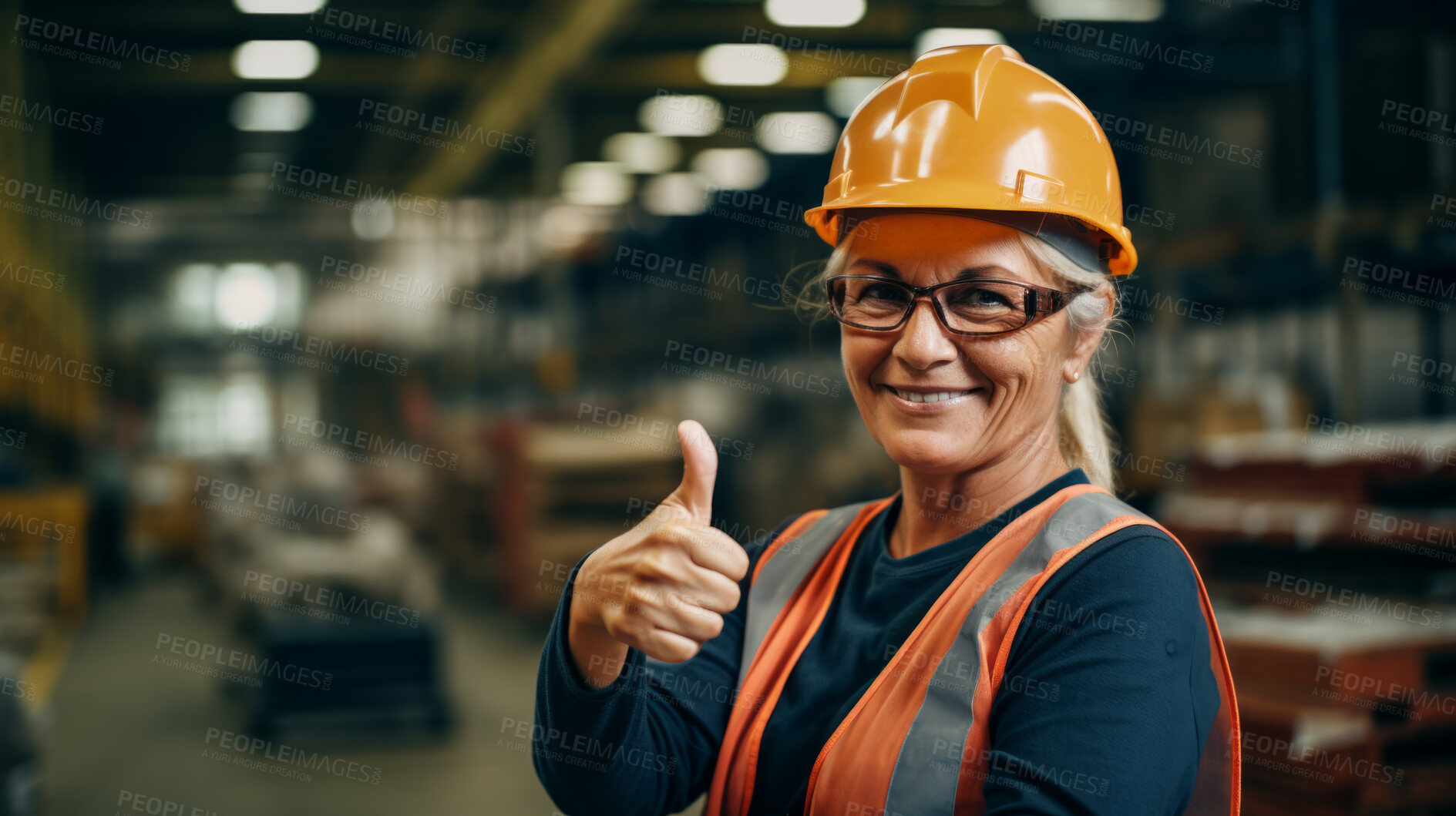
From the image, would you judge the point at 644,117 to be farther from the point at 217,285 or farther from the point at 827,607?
the point at 827,607

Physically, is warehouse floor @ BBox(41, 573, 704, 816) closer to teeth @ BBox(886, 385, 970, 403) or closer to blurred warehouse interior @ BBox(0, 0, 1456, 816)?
blurred warehouse interior @ BBox(0, 0, 1456, 816)

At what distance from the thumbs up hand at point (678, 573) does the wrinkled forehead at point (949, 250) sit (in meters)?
0.38

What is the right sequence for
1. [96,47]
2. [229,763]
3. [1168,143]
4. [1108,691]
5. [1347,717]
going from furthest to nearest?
1. [96,47]
2. [1168,143]
3. [229,763]
4. [1347,717]
5. [1108,691]

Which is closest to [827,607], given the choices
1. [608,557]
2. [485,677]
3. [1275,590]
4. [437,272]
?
[608,557]

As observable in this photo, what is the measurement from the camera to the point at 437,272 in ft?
62.6

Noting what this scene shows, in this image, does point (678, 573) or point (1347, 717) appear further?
point (1347, 717)

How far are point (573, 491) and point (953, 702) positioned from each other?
27.7ft

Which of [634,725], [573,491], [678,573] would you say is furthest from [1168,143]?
[678,573]

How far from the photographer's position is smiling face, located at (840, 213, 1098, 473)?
1467 mm

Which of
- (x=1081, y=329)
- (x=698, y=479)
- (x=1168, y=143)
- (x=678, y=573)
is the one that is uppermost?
(x=1168, y=143)

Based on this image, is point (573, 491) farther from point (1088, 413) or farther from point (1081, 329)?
point (1081, 329)

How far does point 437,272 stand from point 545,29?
852 centimetres

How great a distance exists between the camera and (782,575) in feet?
5.68

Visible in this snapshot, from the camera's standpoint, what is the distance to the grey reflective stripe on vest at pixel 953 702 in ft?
4.17
